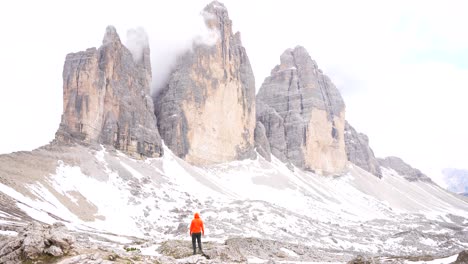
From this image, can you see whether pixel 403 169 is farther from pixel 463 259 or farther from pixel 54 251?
pixel 54 251

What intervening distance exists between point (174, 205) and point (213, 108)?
44.6 metres

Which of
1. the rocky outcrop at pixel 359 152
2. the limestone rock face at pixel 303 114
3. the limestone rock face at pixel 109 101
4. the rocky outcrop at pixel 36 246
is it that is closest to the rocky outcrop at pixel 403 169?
the rocky outcrop at pixel 359 152

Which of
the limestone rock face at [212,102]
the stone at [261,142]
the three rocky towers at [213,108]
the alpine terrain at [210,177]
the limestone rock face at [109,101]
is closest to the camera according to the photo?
the alpine terrain at [210,177]

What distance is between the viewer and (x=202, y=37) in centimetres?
10631

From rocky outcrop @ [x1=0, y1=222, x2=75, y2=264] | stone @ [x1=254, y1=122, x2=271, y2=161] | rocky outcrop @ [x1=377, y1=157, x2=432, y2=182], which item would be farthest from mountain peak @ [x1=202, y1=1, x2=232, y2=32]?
rocky outcrop @ [x1=0, y1=222, x2=75, y2=264]

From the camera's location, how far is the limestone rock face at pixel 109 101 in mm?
73625

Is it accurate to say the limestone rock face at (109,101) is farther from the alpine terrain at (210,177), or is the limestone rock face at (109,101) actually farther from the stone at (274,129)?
the stone at (274,129)

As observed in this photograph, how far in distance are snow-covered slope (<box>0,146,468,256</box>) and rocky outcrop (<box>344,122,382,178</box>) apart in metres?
54.8

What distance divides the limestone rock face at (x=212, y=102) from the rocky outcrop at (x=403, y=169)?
8588 centimetres

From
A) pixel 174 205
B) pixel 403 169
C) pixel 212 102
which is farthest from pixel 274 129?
pixel 403 169

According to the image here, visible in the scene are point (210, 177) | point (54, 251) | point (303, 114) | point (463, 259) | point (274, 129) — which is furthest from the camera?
point (303, 114)

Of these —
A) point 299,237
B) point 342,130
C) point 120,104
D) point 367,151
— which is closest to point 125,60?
point 120,104

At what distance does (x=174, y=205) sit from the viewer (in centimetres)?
6244

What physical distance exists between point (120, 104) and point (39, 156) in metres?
23.1
